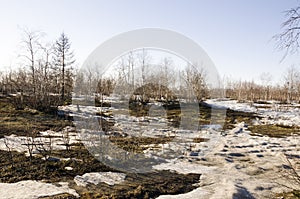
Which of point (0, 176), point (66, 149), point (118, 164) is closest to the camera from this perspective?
point (0, 176)

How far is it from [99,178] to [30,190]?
4.10 feet

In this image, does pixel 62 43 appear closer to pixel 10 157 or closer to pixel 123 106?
pixel 123 106

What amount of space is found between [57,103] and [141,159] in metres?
13.2

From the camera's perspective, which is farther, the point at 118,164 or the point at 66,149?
the point at 66,149

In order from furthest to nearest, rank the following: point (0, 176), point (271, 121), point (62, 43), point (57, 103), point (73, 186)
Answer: point (62, 43) < point (57, 103) < point (271, 121) < point (0, 176) < point (73, 186)

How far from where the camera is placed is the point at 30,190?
4.76 metres

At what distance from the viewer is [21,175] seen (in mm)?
5551

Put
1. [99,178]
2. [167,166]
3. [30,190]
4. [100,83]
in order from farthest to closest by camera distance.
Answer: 1. [100,83]
2. [167,166]
3. [99,178]
4. [30,190]

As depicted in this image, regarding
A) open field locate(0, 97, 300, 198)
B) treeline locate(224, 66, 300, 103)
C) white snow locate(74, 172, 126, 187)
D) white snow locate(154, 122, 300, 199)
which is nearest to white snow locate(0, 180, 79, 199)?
open field locate(0, 97, 300, 198)

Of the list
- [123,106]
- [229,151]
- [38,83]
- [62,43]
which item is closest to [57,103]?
[38,83]

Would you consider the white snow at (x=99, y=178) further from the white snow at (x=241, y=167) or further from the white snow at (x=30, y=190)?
the white snow at (x=241, y=167)

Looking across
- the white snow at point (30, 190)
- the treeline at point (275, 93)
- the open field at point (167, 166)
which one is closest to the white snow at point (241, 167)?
the open field at point (167, 166)

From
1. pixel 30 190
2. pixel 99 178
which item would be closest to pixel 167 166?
pixel 99 178

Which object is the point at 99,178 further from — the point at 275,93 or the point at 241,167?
the point at 275,93
